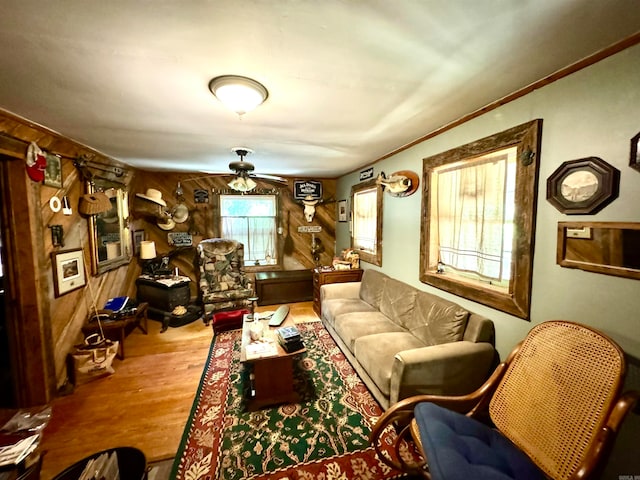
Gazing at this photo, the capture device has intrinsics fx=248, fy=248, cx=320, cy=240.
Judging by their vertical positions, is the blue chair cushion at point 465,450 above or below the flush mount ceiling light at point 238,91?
below

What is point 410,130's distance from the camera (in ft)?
8.08

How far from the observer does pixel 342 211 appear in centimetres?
516

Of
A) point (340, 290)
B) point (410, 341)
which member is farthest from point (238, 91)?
point (340, 290)

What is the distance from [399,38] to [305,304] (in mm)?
4253

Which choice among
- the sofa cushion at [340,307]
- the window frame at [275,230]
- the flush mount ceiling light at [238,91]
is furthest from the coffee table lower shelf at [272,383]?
the window frame at [275,230]

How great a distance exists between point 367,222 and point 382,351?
241 cm

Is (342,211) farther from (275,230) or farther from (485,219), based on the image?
(485,219)

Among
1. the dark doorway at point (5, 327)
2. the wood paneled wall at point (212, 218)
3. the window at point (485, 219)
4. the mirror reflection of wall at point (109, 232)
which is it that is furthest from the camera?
the wood paneled wall at point (212, 218)

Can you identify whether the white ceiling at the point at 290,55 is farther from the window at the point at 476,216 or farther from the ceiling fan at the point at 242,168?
the ceiling fan at the point at 242,168

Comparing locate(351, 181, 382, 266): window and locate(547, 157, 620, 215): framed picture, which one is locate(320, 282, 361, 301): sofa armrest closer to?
locate(351, 181, 382, 266): window

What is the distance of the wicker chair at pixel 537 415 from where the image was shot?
108cm

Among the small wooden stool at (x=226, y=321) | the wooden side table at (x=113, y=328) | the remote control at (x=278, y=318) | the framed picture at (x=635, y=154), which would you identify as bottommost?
the small wooden stool at (x=226, y=321)

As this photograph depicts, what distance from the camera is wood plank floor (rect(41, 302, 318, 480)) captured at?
175 cm

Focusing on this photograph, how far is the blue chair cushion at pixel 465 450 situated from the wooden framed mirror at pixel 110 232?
375cm
